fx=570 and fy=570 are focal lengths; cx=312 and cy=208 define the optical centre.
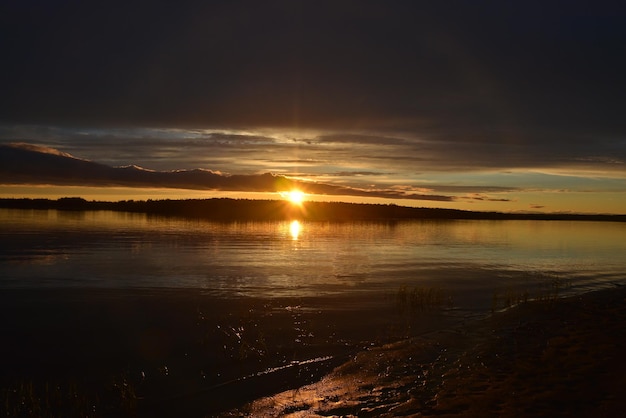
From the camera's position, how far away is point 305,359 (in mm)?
19000

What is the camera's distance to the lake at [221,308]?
56.7 ft

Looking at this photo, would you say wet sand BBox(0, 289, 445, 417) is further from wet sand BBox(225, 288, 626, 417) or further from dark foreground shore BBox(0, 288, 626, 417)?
wet sand BBox(225, 288, 626, 417)

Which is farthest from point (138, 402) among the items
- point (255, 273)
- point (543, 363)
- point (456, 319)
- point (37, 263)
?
point (37, 263)

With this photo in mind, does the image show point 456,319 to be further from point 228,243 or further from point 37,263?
point 228,243

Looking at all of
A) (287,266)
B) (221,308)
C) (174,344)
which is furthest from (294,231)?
(174,344)

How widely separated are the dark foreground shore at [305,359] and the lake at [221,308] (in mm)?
98

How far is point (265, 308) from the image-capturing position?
27.6 metres

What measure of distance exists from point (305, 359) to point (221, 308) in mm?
9452

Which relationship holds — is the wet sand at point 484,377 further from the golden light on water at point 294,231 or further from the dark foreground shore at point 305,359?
the golden light on water at point 294,231

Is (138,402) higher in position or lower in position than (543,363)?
lower

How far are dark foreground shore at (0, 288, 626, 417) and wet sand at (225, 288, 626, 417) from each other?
0.15ft

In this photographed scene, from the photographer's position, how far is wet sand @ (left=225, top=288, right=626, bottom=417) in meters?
12.9

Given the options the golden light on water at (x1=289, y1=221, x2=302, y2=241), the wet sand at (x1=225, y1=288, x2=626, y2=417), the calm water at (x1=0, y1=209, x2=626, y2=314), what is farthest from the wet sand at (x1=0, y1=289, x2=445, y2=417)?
the golden light on water at (x1=289, y1=221, x2=302, y2=241)

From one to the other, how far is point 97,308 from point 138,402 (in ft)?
44.0
